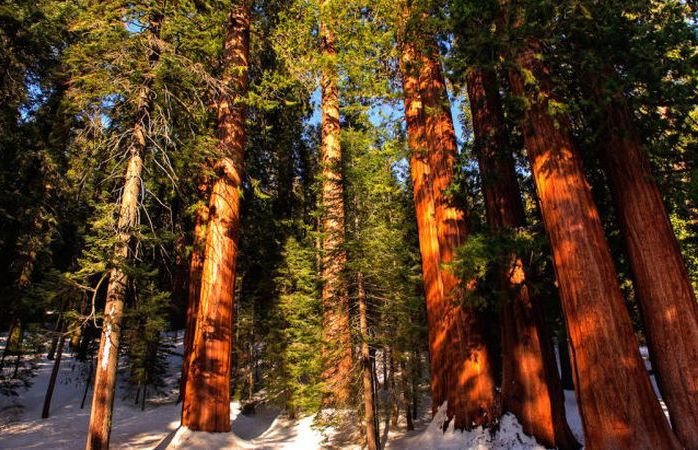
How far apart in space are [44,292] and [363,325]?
6466 mm

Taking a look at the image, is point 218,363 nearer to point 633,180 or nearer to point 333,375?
point 333,375

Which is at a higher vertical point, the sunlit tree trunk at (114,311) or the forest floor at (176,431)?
the sunlit tree trunk at (114,311)

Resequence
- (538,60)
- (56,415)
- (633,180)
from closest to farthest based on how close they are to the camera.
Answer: (633,180), (538,60), (56,415)

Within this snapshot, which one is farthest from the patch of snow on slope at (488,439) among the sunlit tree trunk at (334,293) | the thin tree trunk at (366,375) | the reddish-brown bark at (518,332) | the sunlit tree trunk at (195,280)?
the sunlit tree trunk at (195,280)

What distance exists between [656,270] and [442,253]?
3.24 metres

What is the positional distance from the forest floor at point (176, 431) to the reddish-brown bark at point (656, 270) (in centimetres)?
196

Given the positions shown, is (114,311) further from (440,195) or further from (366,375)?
(440,195)

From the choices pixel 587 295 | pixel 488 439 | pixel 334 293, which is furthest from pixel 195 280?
pixel 587 295

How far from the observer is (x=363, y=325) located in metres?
9.76

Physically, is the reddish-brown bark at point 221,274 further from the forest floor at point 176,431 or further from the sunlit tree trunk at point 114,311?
the sunlit tree trunk at point 114,311

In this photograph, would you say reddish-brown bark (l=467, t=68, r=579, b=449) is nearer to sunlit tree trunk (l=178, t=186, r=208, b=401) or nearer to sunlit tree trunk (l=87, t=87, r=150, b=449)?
sunlit tree trunk (l=87, t=87, r=150, b=449)

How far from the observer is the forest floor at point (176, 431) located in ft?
20.5

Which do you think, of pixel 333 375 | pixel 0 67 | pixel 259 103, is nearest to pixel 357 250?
pixel 333 375

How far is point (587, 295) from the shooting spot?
4.64 m
